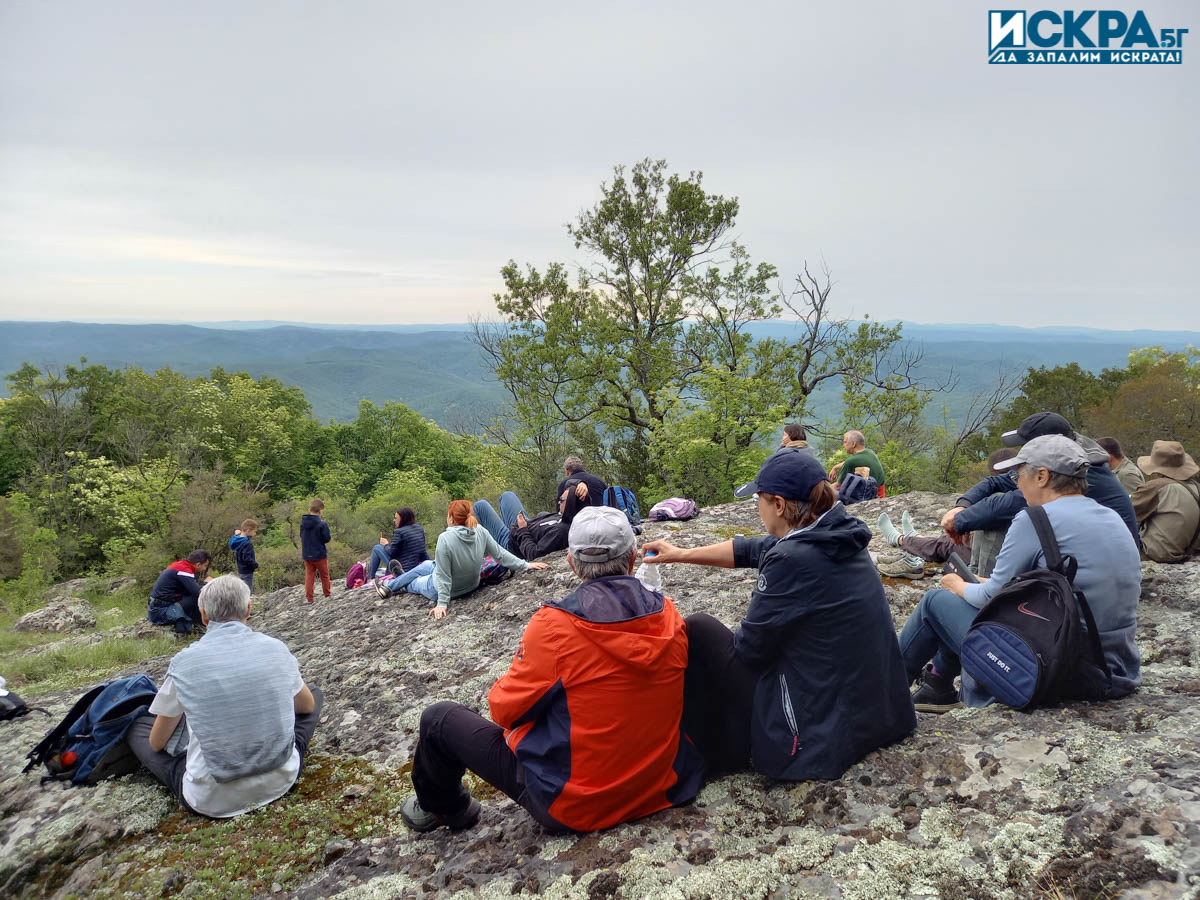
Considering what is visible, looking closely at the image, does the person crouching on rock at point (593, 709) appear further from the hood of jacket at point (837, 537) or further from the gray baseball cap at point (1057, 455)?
the gray baseball cap at point (1057, 455)

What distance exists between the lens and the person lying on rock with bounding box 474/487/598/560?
9.88 m

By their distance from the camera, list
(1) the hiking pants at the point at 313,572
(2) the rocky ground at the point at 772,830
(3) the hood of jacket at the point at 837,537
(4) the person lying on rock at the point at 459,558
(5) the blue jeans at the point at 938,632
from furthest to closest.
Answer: (1) the hiking pants at the point at 313,572, (4) the person lying on rock at the point at 459,558, (5) the blue jeans at the point at 938,632, (3) the hood of jacket at the point at 837,537, (2) the rocky ground at the point at 772,830

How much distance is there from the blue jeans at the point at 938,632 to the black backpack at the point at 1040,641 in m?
0.31

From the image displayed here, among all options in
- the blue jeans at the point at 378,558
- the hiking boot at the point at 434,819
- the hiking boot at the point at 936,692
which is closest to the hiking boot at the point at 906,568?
the hiking boot at the point at 936,692

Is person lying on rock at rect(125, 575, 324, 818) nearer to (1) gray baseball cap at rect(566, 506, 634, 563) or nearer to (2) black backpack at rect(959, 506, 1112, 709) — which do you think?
(1) gray baseball cap at rect(566, 506, 634, 563)

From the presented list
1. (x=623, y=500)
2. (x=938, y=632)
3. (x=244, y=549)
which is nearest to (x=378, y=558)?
(x=244, y=549)

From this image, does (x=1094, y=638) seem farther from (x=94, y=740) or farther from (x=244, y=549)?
(x=244, y=549)

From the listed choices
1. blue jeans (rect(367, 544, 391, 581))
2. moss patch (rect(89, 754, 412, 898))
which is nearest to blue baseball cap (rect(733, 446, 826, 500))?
moss patch (rect(89, 754, 412, 898))

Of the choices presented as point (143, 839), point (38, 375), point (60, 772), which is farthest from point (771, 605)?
point (38, 375)

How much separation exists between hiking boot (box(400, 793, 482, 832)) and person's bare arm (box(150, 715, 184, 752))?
1879mm

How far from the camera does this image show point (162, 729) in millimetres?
4230

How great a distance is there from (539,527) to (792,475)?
7415mm

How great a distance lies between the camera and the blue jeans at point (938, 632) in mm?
3936

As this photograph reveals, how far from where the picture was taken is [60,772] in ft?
14.8
